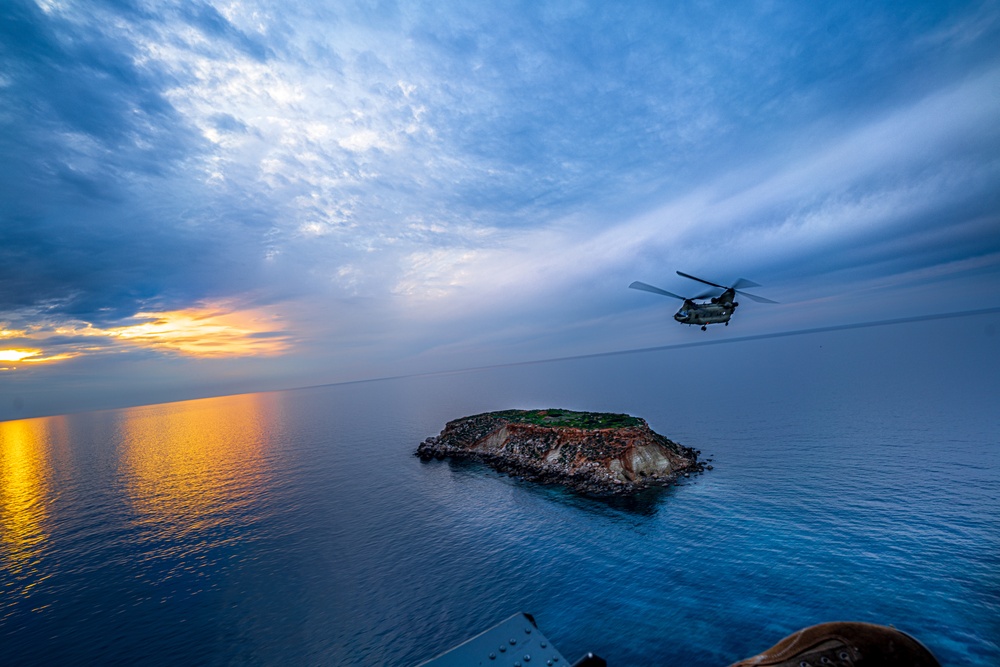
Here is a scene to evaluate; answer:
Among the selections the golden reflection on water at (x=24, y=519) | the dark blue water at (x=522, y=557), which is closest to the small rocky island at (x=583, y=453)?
the dark blue water at (x=522, y=557)

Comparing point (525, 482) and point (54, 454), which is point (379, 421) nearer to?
point (525, 482)

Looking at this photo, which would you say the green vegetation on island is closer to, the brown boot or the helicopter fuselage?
the helicopter fuselage

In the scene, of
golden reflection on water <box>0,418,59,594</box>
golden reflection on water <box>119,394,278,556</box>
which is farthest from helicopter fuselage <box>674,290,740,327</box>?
golden reflection on water <box>0,418,59,594</box>

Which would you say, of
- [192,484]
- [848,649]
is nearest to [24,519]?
[192,484]

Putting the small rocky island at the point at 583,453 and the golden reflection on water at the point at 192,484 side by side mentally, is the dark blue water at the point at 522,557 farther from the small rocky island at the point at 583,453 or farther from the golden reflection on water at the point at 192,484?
the small rocky island at the point at 583,453

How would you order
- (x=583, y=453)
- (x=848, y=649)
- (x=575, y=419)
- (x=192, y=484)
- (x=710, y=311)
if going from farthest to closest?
1. (x=192, y=484)
2. (x=575, y=419)
3. (x=583, y=453)
4. (x=710, y=311)
5. (x=848, y=649)

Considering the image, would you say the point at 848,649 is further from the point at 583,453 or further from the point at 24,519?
the point at 24,519
